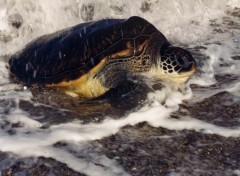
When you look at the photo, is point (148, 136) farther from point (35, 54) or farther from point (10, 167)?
point (35, 54)

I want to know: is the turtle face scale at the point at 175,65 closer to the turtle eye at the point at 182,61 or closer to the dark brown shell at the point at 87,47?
the turtle eye at the point at 182,61

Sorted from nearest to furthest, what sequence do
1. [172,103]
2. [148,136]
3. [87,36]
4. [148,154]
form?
1. [148,154]
2. [148,136]
3. [172,103]
4. [87,36]

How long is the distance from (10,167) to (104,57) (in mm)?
1855

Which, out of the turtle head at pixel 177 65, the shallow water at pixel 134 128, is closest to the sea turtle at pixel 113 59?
the turtle head at pixel 177 65

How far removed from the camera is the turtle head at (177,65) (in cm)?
434

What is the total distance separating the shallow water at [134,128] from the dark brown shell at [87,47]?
0.26m

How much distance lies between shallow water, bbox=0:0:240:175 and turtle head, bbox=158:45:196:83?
176 millimetres

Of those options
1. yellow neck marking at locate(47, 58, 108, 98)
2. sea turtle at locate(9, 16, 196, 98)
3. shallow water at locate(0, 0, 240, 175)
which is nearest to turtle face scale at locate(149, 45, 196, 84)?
→ sea turtle at locate(9, 16, 196, 98)

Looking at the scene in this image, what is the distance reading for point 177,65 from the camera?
4371mm

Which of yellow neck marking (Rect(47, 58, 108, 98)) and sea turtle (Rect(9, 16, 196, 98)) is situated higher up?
sea turtle (Rect(9, 16, 196, 98))

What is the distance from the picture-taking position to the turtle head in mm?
4344

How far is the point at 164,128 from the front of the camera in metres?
3.63

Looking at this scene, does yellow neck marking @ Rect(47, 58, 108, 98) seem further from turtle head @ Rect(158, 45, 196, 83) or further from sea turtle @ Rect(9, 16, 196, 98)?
turtle head @ Rect(158, 45, 196, 83)

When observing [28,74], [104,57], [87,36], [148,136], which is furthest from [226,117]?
[28,74]
